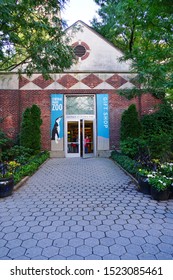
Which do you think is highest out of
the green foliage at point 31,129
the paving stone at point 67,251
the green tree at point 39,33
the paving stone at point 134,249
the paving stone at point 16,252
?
the green tree at point 39,33

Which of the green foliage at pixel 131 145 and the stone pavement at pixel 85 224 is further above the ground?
the green foliage at pixel 131 145

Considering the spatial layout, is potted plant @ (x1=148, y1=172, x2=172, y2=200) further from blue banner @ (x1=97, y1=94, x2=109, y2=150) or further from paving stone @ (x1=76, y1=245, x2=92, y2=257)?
blue banner @ (x1=97, y1=94, x2=109, y2=150)

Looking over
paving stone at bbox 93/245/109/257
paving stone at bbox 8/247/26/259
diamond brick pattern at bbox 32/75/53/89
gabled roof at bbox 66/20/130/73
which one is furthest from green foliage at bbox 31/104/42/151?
paving stone at bbox 93/245/109/257

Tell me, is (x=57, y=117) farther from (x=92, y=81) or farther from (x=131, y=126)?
(x=131, y=126)

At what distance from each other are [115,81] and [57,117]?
470 centimetres

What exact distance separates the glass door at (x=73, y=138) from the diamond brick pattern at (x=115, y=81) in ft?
11.6

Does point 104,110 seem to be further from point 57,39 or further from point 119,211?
point 119,211

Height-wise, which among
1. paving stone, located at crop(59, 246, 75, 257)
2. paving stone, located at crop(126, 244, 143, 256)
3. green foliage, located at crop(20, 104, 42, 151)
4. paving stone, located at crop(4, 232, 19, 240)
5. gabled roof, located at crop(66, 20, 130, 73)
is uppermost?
gabled roof, located at crop(66, 20, 130, 73)

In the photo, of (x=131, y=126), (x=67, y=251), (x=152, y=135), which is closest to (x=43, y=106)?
(x=131, y=126)

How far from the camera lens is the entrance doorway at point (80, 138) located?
1319 cm

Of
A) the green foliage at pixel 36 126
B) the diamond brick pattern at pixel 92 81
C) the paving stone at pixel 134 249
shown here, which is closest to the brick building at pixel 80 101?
the diamond brick pattern at pixel 92 81

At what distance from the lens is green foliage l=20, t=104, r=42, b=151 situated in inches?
449

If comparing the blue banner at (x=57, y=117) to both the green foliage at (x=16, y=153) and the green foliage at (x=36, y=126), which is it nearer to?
the green foliage at (x=36, y=126)
